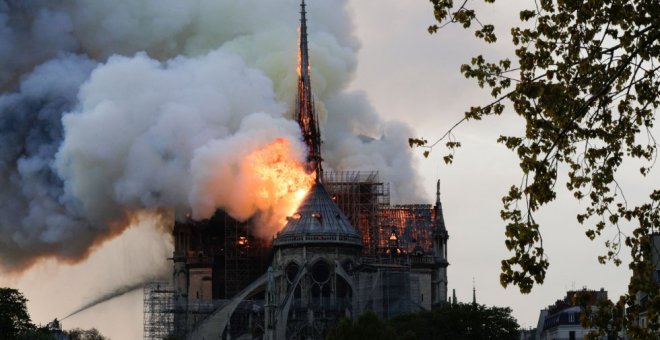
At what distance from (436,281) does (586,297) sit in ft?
459

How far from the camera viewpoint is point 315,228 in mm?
173875

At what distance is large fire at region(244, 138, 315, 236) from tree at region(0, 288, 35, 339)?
31234 mm

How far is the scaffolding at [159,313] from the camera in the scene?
174375mm

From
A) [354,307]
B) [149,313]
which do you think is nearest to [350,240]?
[354,307]

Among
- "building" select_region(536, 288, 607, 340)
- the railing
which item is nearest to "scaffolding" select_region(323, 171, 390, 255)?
the railing

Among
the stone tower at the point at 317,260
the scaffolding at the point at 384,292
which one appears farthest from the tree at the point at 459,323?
the stone tower at the point at 317,260

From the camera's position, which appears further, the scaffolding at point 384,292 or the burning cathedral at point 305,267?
the burning cathedral at point 305,267

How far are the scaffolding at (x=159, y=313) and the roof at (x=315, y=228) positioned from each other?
35.2 ft

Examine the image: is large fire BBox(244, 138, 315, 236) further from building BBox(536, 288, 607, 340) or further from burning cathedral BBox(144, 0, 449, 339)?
building BBox(536, 288, 607, 340)

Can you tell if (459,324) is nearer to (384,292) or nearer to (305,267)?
(384,292)

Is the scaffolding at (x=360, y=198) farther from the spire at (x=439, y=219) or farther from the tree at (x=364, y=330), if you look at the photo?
the tree at (x=364, y=330)

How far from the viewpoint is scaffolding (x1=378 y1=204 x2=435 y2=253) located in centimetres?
18712

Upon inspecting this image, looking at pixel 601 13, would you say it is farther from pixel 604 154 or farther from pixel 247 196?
pixel 247 196

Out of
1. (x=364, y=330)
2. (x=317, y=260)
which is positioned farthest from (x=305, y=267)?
(x=364, y=330)
